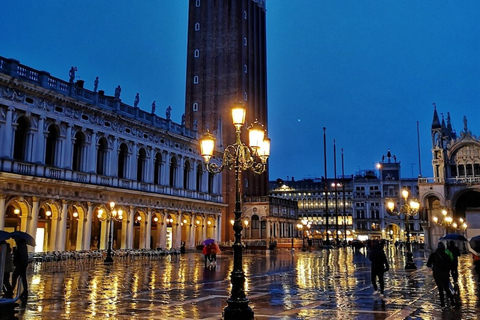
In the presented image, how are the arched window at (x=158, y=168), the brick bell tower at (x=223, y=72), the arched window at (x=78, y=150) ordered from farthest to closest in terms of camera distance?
the brick bell tower at (x=223, y=72) → the arched window at (x=158, y=168) → the arched window at (x=78, y=150)

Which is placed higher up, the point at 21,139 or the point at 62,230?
the point at 21,139

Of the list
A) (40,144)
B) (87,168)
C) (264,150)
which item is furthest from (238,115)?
(87,168)

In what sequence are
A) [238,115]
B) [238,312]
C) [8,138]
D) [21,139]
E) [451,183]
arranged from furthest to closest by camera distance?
[451,183] < [21,139] < [8,138] < [238,115] < [238,312]

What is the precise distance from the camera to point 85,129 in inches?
1385

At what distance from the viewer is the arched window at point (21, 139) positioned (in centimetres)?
3048

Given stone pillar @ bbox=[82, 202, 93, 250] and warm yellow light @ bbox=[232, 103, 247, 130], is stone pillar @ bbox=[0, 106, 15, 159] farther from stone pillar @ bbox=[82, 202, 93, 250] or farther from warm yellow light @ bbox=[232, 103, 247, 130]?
warm yellow light @ bbox=[232, 103, 247, 130]

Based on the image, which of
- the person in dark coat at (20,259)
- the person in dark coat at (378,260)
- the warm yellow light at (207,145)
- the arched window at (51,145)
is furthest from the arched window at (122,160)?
the person in dark coat at (378,260)

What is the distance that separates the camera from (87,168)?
35.3m

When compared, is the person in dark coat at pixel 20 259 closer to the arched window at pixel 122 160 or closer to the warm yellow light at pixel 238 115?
the warm yellow light at pixel 238 115

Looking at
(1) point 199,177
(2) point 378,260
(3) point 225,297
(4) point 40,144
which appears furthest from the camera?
(1) point 199,177

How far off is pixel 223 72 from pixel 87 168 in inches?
1080

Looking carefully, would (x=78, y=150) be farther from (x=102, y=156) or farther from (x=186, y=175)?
(x=186, y=175)

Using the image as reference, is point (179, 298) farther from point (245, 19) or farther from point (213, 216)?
point (245, 19)

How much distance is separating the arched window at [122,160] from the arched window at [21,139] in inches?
374
